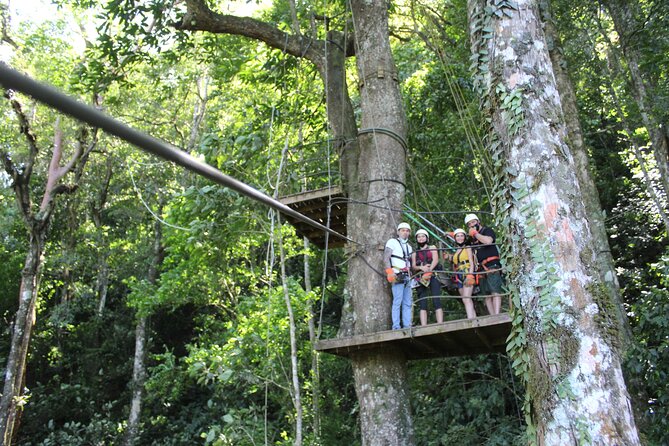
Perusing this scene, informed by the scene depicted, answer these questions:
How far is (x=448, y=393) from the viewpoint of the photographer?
869 centimetres

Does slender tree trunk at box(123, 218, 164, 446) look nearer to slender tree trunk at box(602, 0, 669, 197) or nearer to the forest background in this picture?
the forest background

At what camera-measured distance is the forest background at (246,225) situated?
7754mm

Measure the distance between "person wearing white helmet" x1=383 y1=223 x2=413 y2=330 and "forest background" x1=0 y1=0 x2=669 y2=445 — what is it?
72 centimetres

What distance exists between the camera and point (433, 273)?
17.7 feet

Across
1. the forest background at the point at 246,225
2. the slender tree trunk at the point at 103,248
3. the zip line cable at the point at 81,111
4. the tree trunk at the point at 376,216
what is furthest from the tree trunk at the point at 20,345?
the zip line cable at the point at 81,111

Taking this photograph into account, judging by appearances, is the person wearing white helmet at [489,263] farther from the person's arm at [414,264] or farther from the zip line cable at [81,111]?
the zip line cable at [81,111]

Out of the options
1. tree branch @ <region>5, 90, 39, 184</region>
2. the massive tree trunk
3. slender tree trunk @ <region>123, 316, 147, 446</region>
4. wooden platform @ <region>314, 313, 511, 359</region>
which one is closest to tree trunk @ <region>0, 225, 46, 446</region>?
tree branch @ <region>5, 90, 39, 184</region>

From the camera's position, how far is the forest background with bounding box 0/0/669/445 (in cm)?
775

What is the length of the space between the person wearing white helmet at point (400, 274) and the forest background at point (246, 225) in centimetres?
72

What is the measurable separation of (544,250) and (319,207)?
362cm

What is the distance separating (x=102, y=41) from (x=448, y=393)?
6353 mm

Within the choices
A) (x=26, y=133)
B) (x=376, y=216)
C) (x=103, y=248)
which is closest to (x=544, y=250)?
(x=376, y=216)

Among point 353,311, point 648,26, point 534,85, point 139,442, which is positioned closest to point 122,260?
point 139,442

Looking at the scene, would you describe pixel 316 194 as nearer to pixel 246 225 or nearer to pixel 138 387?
pixel 246 225
